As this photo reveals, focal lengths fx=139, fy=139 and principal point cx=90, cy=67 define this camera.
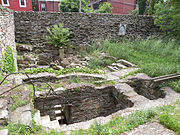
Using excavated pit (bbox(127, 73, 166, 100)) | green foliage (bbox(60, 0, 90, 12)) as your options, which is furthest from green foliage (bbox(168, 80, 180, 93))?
green foliage (bbox(60, 0, 90, 12))

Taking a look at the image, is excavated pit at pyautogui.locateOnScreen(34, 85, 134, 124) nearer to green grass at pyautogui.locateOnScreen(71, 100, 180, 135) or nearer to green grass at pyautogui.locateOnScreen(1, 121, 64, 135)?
green grass at pyautogui.locateOnScreen(71, 100, 180, 135)

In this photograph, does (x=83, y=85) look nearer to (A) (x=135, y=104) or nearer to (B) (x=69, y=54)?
(A) (x=135, y=104)

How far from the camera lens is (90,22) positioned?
10.4 metres

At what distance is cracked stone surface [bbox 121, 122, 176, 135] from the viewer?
7.89ft

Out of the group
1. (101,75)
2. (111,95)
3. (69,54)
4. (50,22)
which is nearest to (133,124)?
A: (111,95)

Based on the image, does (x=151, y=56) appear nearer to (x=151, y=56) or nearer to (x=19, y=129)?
(x=151, y=56)

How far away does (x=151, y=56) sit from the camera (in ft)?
26.2

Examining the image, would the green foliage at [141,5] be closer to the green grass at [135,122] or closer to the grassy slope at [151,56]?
the grassy slope at [151,56]

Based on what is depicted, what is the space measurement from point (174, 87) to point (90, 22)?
7.44 metres

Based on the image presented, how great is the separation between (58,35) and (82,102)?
18.5 feet

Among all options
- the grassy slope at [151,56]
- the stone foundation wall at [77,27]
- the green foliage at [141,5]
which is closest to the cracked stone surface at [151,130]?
the grassy slope at [151,56]

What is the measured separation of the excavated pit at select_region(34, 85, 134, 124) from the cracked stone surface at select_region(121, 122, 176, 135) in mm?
1903

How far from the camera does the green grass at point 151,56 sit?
5.83 m

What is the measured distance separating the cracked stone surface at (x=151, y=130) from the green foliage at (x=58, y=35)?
7.80 meters
